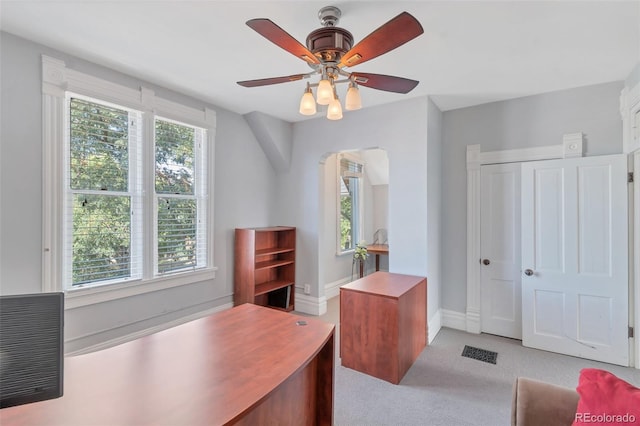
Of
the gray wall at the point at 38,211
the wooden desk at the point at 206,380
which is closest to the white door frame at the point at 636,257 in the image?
the wooden desk at the point at 206,380

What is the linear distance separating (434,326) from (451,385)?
0.99 meters

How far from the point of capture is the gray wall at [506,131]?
2.93 m

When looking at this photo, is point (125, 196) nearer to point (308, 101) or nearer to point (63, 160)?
point (63, 160)

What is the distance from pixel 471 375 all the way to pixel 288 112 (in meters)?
3.41

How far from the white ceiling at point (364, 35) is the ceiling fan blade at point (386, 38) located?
0.40m

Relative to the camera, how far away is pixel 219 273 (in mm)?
3664

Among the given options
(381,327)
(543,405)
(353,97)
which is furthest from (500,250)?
(353,97)

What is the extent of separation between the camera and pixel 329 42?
1654 millimetres

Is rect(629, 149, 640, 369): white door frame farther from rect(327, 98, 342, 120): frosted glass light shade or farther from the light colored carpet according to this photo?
rect(327, 98, 342, 120): frosted glass light shade

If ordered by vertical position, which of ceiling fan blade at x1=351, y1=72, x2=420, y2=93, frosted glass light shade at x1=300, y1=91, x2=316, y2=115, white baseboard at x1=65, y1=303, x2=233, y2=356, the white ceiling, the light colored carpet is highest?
the white ceiling

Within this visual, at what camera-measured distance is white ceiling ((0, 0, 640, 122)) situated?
184 cm

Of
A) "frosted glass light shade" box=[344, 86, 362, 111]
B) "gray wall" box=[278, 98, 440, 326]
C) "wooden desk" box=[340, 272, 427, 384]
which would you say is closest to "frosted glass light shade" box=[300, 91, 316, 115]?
"frosted glass light shade" box=[344, 86, 362, 111]

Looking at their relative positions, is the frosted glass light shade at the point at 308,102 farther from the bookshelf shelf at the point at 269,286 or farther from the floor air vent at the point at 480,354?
the floor air vent at the point at 480,354

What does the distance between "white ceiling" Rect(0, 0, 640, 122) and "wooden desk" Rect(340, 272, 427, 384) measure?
1.96m
